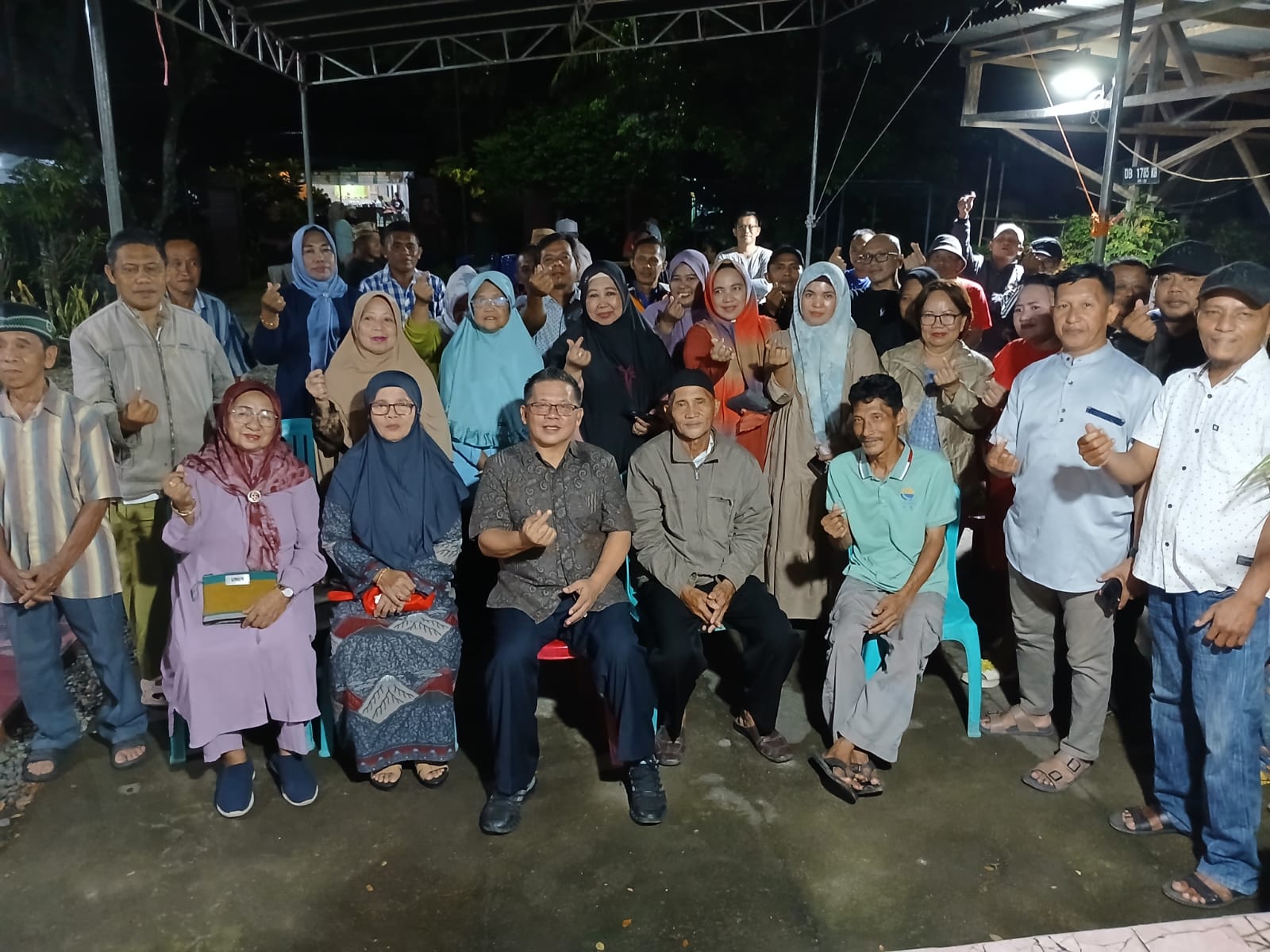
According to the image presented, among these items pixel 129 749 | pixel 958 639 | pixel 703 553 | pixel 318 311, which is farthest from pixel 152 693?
pixel 958 639

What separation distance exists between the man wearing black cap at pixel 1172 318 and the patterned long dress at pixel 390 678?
301 centimetres

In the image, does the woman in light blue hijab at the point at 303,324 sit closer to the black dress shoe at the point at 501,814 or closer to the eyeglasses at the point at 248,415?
the eyeglasses at the point at 248,415

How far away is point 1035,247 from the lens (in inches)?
224

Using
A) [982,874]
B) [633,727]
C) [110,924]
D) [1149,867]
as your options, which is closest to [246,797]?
[110,924]

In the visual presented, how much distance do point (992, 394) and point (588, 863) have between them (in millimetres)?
2313

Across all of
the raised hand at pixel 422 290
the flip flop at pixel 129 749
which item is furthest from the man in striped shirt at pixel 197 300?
the flip flop at pixel 129 749

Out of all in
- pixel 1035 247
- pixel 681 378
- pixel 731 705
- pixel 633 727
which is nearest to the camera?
pixel 633 727

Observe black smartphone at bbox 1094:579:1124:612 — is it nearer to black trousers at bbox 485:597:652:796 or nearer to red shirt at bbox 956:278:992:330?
black trousers at bbox 485:597:652:796

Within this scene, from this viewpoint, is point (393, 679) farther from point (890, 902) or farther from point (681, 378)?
point (890, 902)

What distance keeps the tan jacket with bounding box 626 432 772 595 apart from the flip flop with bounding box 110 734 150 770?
6.43 ft

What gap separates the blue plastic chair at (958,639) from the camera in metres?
3.31

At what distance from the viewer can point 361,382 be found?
3754mm

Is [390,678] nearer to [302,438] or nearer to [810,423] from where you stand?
[302,438]

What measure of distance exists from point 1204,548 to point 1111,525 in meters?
0.50
